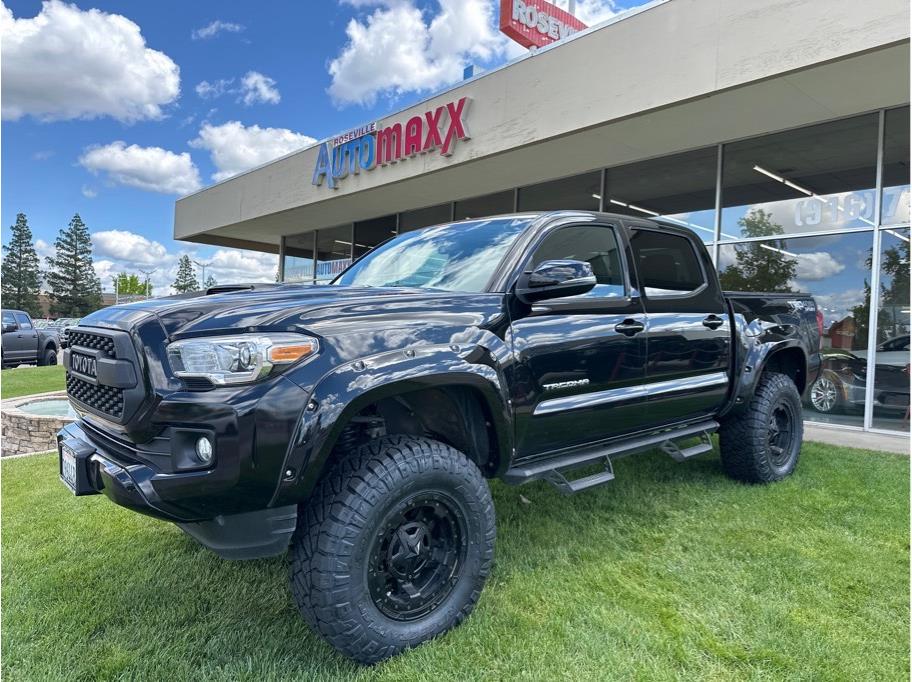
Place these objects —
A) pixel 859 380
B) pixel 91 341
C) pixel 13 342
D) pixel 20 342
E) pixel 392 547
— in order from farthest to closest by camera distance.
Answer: pixel 20 342, pixel 13 342, pixel 859 380, pixel 91 341, pixel 392 547

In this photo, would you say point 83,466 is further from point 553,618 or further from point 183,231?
point 183,231

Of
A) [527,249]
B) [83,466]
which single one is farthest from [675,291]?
[83,466]

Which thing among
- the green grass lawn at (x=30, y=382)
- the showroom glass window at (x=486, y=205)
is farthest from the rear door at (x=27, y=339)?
the showroom glass window at (x=486, y=205)

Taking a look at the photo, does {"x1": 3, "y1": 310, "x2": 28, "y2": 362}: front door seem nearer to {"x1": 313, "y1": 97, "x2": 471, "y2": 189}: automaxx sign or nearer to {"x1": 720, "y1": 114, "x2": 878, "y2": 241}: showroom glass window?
{"x1": 313, "y1": 97, "x2": 471, "y2": 189}: automaxx sign

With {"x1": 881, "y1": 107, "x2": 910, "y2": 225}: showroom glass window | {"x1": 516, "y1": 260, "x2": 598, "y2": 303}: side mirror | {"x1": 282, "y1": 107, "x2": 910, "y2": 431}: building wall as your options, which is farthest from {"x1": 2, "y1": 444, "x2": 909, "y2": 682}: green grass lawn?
{"x1": 881, "y1": 107, "x2": 910, "y2": 225}: showroom glass window

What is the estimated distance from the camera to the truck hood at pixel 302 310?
2125 mm

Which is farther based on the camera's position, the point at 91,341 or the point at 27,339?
the point at 27,339

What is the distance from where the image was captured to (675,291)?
152 inches

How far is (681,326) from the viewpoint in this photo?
368cm

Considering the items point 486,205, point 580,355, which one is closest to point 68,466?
point 580,355

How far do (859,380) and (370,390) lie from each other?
7191 millimetres

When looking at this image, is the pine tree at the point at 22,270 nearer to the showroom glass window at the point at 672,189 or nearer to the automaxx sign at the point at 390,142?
the automaxx sign at the point at 390,142

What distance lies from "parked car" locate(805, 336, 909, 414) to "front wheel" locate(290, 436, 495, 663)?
6.17 m

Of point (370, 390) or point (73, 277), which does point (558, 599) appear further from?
point (73, 277)
